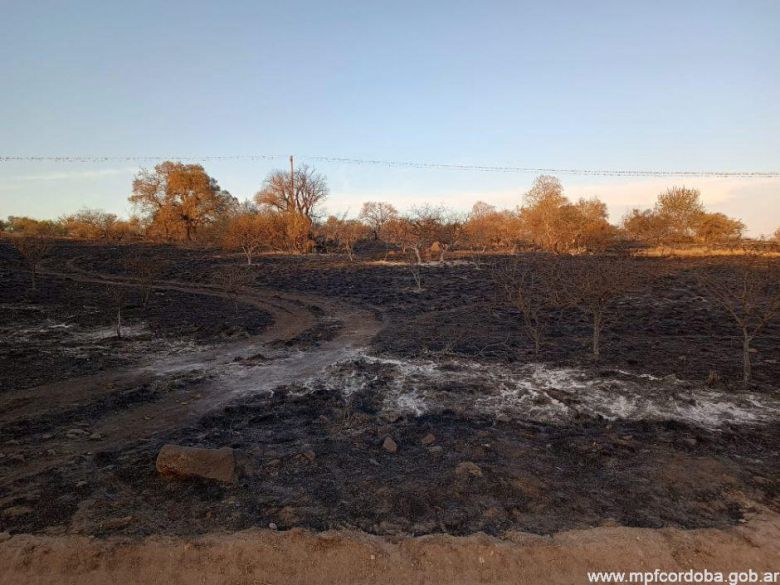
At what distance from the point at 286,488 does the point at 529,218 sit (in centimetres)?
4490

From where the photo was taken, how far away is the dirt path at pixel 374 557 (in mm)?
4262

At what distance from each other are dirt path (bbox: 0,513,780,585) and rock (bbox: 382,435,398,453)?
2.03 m

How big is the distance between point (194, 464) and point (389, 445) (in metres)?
2.71

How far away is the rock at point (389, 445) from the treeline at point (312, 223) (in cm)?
3320

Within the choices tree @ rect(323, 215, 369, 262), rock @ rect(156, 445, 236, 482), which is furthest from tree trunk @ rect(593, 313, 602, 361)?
tree @ rect(323, 215, 369, 262)

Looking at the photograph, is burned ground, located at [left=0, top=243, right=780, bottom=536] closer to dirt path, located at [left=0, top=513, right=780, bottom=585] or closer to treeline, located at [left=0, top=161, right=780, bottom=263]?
dirt path, located at [left=0, top=513, right=780, bottom=585]

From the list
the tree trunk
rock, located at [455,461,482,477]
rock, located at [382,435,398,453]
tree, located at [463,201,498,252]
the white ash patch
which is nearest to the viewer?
rock, located at [455,461,482,477]

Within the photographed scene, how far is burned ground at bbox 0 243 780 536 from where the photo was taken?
516 centimetres

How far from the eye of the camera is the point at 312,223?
49719mm

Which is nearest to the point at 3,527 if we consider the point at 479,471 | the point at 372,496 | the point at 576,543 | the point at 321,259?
the point at 372,496

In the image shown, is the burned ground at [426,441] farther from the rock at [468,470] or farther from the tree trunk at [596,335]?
the tree trunk at [596,335]

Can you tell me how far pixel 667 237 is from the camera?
5234 centimetres

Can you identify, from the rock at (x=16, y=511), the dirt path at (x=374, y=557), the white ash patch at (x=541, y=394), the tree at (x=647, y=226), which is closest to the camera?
the dirt path at (x=374, y=557)

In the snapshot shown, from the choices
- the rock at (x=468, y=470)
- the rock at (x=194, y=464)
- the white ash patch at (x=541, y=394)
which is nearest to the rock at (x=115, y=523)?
the rock at (x=194, y=464)
